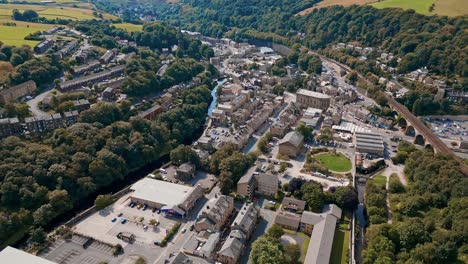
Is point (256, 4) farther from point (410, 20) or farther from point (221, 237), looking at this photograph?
point (221, 237)

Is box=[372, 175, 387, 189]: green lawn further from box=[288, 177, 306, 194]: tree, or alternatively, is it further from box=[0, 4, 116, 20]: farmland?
box=[0, 4, 116, 20]: farmland

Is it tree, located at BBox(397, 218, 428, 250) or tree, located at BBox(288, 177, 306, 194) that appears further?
tree, located at BBox(288, 177, 306, 194)

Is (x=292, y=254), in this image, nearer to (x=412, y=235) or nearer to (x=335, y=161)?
(x=412, y=235)

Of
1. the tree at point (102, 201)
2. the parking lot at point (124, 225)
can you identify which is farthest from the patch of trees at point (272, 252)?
the tree at point (102, 201)

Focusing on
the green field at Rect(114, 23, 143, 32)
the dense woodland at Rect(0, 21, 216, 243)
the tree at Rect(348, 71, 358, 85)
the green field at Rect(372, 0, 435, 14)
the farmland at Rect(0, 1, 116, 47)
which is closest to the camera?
the dense woodland at Rect(0, 21, 216, 243)

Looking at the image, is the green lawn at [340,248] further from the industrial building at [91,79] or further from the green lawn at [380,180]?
the industrial building at [91,79]

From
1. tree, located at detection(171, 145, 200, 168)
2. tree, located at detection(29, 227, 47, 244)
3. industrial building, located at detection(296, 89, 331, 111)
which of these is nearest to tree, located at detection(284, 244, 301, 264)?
tree, located at detection(171, 145, 200, 168)
